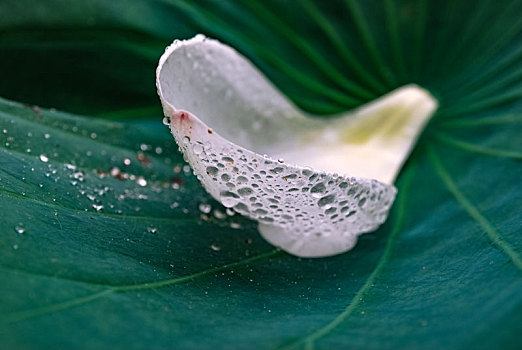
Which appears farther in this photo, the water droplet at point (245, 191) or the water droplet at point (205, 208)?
the water droplet at point (205, 208)

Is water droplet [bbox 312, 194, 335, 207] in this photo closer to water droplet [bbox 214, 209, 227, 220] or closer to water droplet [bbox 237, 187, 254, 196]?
water droplet [bbox 237, 187, 254, 196]

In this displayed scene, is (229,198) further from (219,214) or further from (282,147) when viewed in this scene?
(282,147)

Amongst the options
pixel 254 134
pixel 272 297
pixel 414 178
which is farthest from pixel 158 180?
pixel 414 178

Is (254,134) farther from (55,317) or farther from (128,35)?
(55,317)

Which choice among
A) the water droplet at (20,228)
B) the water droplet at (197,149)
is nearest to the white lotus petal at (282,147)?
the water droplet at (197,149)

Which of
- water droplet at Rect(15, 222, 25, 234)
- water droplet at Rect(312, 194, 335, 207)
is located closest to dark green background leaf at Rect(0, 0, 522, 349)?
water droplet at Rect(15, 222, 25, 234)

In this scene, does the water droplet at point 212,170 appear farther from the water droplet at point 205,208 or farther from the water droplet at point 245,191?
the water droplet at point 205,208
